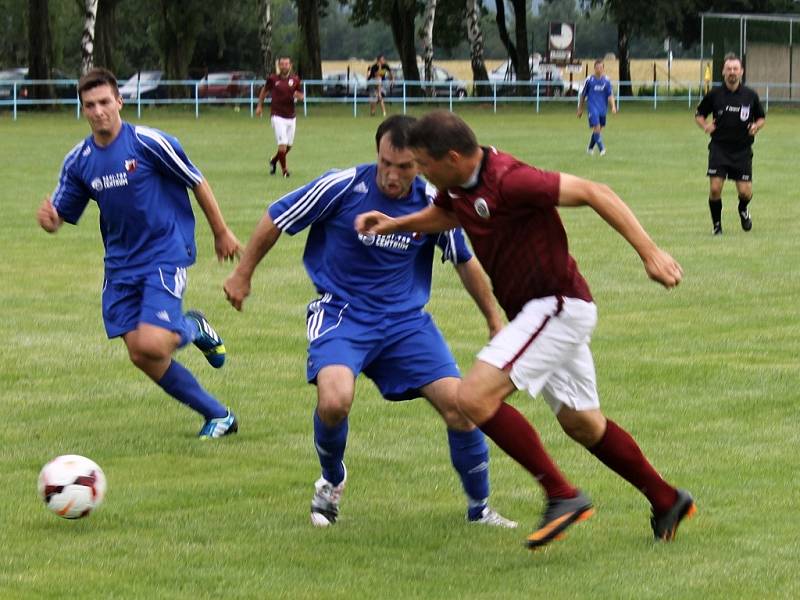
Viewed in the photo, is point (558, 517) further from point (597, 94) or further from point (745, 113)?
point (597, 94)

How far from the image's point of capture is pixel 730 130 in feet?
54.3

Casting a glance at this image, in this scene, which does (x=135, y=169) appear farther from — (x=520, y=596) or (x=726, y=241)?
(x=726, y=241)

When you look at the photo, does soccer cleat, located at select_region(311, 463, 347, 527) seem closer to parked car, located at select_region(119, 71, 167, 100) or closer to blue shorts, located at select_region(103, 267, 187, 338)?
blue shorts, located at select_region(103, 267, 187, 338)

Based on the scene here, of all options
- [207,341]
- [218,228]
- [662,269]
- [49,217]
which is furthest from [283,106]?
[662,269]

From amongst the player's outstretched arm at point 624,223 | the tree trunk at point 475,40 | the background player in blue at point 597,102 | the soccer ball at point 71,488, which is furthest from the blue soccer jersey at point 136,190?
the tree trunk at point 475,40

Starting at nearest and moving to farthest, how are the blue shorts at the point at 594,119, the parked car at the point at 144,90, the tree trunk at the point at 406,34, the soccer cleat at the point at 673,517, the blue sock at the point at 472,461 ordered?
the soccer cleat at the point at 673,517
the blue sock at the point at 472,461
the blue shorts at the point at 594,119
the parked car at the point at 144,90
the tree trunk at the point at 406,34

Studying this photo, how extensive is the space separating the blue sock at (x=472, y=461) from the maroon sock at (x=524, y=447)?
15.6 inches

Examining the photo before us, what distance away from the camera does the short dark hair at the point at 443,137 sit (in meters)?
5.49

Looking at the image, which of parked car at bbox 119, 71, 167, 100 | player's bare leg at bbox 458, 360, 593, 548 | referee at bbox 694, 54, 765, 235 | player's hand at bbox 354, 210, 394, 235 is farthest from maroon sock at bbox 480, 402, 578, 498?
parked car at bbox 119, 71, 167, 100

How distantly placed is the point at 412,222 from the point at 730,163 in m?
11.2

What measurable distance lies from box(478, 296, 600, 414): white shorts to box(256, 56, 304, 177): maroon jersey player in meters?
18.5

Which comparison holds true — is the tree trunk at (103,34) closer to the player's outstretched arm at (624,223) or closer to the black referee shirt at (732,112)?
the black referee shirt at (732,112)

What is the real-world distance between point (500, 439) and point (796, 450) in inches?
89.4

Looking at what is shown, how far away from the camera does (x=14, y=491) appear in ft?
22.4
